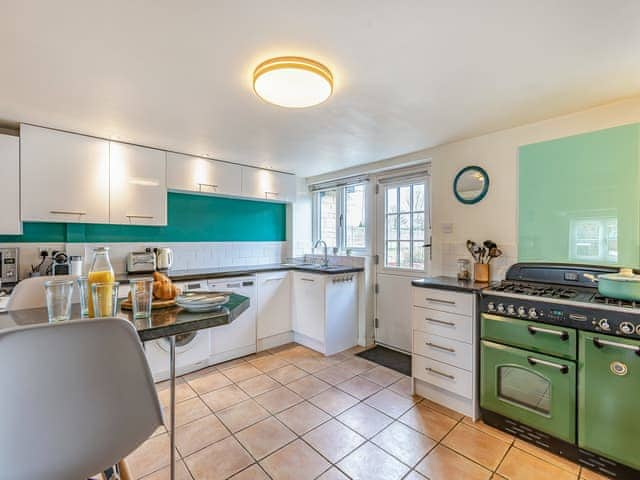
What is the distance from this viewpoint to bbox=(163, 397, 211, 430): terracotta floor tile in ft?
6.94

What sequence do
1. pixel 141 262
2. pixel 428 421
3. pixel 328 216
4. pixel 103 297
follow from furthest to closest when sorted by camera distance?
pixel 328 216 → pixel 141 262 → pixel 428 421 → pixel 103 297

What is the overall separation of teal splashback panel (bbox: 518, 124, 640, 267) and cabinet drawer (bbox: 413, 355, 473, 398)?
1034 millimetres

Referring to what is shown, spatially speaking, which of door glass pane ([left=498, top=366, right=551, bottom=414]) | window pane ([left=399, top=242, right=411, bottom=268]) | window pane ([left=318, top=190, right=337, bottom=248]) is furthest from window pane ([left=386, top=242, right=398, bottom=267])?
door glass pane ([left=498, top=366, right=551, bottom=414])

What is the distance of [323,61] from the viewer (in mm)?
1524

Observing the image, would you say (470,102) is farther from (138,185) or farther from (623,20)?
(138,185)

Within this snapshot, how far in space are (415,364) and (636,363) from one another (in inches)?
51.2

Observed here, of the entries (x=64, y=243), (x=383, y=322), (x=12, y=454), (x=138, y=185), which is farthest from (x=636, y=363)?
(x=64, y=243)

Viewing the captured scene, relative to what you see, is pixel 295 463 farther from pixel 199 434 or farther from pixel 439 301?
pixel 439 301

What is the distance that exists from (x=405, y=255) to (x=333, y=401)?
1738mm

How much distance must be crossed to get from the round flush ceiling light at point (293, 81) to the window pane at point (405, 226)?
78.8 inches

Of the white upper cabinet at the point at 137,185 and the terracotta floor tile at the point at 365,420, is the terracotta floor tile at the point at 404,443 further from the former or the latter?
the white upper cabinet at the point at 137,185

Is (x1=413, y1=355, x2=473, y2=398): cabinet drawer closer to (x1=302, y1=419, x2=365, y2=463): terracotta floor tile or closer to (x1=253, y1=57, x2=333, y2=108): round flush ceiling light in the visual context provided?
(x1=302, y1=419, x2=365, y2=463): terracotta floor tile

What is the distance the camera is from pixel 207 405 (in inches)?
90.0

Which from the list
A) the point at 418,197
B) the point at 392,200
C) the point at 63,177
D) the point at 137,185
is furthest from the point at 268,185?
the point at 63,177
